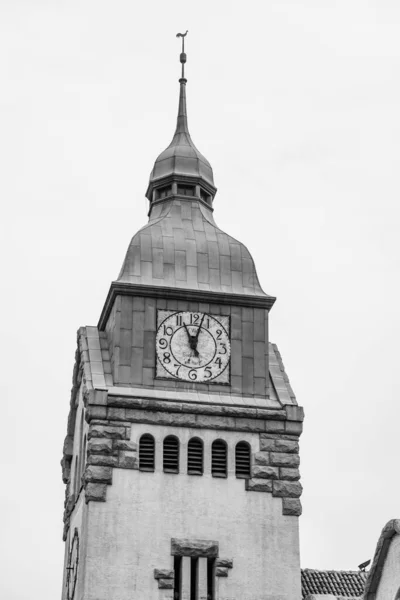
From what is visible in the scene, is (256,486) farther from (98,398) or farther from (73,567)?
(73,567)

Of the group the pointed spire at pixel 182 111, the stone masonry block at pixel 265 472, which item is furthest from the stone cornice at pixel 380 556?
A: the pointed spire at pixel 182 111

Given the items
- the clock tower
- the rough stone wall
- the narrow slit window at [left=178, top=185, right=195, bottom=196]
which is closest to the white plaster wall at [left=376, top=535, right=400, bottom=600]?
the clock tower

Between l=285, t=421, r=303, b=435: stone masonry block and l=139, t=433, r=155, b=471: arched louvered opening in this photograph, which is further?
l=285, t=421, r=303, b=435: stone masonry block

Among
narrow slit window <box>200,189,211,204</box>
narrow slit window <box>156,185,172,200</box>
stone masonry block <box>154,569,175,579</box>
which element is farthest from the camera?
narrow slit window <box>200,189,211,204</box>

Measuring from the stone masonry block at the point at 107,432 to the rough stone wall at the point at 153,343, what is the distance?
5.24 feet

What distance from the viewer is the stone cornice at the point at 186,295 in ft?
150

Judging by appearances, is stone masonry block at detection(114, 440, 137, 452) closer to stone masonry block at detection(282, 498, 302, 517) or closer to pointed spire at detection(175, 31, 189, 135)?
stone masonry block at detection(282, 498, 302, 517)

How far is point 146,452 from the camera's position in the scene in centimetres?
4366

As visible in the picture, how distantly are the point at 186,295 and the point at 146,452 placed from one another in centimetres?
538

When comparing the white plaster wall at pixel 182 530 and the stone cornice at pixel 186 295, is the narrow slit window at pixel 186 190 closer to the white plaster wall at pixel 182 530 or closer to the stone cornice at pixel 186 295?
the stone cornice at pixel 186 295

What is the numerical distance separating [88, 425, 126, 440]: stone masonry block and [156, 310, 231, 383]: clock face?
2.31 metres

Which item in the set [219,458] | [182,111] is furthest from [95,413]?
[182,111]

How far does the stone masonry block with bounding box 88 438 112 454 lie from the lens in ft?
142

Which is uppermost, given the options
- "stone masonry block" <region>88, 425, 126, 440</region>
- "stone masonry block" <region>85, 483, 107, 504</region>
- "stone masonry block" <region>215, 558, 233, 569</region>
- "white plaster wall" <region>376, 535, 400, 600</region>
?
"stone masonry block" <region>88, 425, 126, 440</region>
